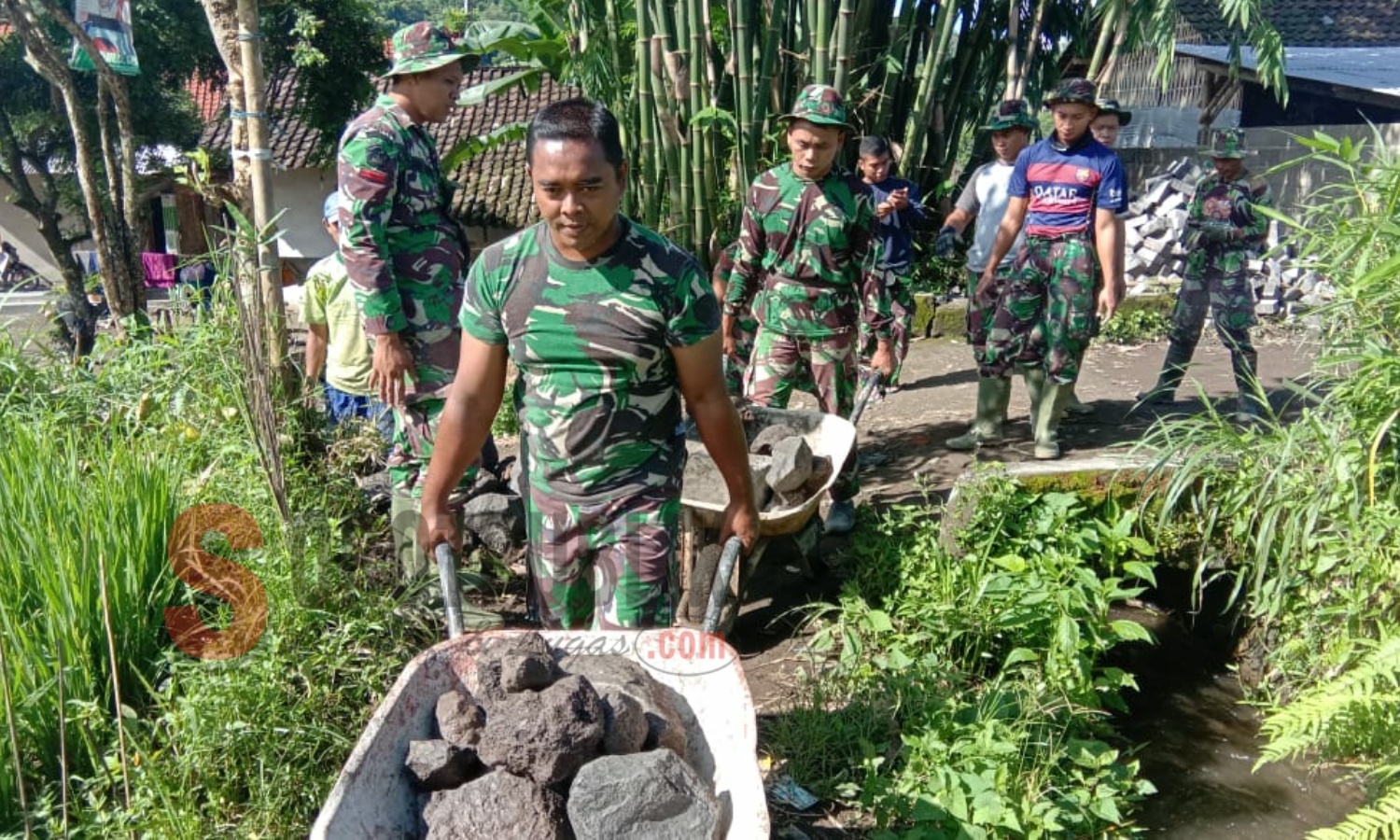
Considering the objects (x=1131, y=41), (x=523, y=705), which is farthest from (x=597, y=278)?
(x=1131, y=41)

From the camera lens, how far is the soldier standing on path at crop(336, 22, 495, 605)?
3.64 m

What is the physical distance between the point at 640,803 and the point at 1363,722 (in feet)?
7.37

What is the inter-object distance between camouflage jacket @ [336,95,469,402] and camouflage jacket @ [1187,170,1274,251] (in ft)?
15.2

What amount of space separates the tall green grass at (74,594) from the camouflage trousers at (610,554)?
1048 millimetres

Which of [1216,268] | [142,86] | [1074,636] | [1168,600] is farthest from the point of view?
[142,86]

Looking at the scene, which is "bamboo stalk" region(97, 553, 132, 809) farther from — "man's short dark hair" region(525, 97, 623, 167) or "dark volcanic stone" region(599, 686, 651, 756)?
"man's short dark hair" region(525, 97, 623, 167)

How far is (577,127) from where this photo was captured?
7.97ft

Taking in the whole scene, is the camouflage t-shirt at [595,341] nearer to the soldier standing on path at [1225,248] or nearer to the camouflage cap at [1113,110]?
the camouflage cap at [1113,110]

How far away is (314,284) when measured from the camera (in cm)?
499

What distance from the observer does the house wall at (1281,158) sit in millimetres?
11457

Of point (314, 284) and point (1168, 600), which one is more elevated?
point (314, 284)

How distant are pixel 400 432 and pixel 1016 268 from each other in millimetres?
3366

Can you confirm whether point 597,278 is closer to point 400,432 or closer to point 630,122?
point 400,432

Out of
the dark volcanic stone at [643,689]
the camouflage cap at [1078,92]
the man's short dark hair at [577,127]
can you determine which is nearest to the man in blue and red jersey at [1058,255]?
the camouflage cap at [1078,92]
